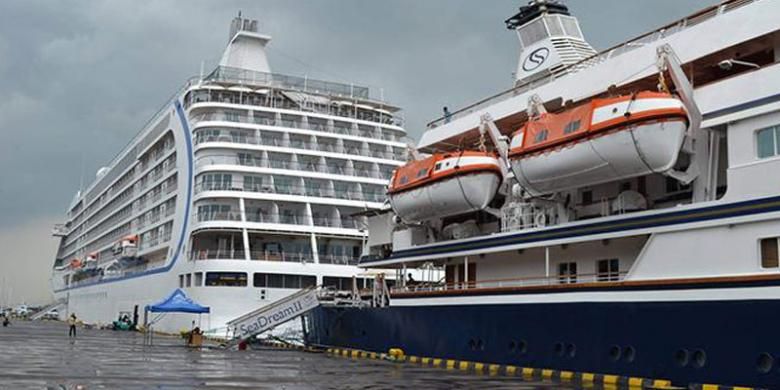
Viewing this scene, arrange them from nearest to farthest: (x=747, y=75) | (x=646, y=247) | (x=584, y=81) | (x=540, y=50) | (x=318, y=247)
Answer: (x=747, y=75) < (x=646, y=247) < (x=584, y=81) < (x=540, y=50) < (x=318, y=247)

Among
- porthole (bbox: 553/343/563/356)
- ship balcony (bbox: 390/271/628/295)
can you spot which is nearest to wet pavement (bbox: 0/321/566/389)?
porthole (bbox: 553/343/563/356)

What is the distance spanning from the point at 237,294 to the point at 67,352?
41.7ft

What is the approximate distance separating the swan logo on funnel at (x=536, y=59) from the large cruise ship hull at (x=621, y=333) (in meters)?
10.4

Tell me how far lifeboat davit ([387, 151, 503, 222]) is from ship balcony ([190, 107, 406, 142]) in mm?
23215

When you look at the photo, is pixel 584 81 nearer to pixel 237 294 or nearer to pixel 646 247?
pixel 646 247

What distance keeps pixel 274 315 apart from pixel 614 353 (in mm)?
19746

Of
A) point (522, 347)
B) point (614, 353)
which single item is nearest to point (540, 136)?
point (522, 347)

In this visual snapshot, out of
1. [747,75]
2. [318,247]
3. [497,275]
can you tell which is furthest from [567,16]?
[318,247]

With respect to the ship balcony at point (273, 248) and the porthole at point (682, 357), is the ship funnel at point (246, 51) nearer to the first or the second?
the ship balcony at point (273, 248)

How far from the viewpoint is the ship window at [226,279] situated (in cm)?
4241

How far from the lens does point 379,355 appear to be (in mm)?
28484

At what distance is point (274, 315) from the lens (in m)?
35.3

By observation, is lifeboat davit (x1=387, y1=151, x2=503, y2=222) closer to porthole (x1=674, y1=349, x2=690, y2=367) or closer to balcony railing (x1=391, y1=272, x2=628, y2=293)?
balcony railing (x1=391, y1=272, x2=628, y2=293)

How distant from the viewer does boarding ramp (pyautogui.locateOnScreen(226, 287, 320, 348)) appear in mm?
34688
